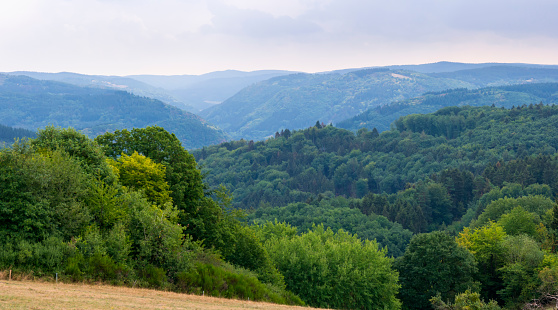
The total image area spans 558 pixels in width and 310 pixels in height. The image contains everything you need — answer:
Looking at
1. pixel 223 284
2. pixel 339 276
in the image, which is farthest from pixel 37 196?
pixel 339 276

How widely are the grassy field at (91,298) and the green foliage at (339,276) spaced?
60.5 ft

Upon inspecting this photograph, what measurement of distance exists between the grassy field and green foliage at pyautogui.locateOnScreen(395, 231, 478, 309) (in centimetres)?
3419

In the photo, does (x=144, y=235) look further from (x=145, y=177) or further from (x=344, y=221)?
(x=344, y=221)

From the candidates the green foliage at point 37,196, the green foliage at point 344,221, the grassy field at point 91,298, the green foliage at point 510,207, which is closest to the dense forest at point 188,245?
the green foliage at point 37,196

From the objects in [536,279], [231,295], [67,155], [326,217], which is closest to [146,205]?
[67,155]

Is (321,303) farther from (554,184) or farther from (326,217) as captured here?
(554,184)

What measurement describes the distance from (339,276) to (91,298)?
1304 inches

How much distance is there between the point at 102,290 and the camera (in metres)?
33.3

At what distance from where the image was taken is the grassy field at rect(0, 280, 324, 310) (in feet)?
84.3

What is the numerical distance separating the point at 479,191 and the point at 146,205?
515 ft

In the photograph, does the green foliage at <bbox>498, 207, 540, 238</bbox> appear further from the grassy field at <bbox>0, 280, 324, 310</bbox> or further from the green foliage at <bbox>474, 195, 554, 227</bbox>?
the grassy field at <bbox>0, 280, 324, 310</bbox>

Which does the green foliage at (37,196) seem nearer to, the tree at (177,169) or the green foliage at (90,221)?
the green foliage at (90,221)

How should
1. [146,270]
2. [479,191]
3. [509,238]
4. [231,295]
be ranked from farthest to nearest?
[479,191] → [509,238] → [231,295] → [146,270]

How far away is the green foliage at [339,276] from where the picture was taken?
5575 centimetres
